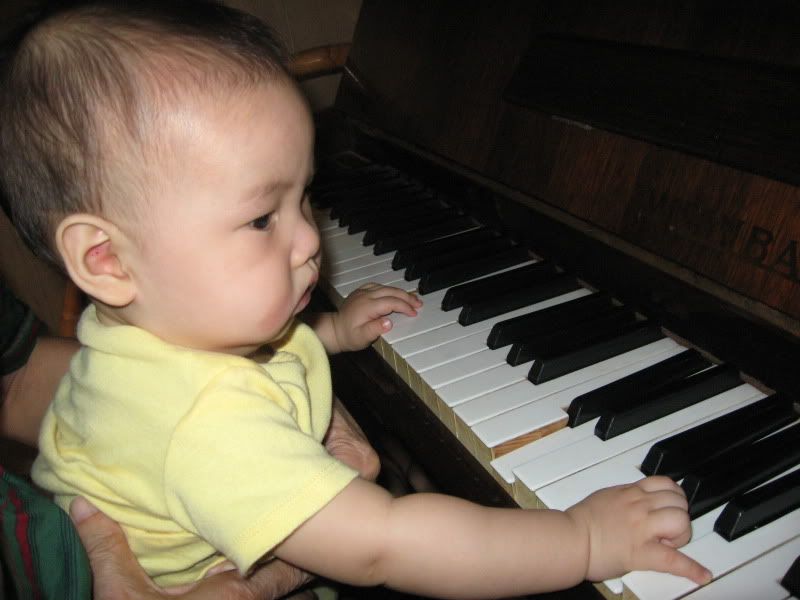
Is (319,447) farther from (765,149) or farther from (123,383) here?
(765,149)

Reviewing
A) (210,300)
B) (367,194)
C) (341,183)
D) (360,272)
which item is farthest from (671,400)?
(341,183)

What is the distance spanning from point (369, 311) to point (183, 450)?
480 mm

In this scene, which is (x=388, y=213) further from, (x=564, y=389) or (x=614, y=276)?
(x=564, y=389)

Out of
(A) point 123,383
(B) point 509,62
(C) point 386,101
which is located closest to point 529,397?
(A) point 123,383

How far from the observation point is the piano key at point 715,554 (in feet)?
2.05

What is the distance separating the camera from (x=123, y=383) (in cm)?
77

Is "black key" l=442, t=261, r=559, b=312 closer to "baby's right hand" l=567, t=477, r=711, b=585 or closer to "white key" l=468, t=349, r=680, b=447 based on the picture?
"white key" l=468, t=349, r=680, b=447

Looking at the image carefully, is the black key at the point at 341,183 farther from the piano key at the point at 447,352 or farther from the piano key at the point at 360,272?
the piano key at the point at 447,352

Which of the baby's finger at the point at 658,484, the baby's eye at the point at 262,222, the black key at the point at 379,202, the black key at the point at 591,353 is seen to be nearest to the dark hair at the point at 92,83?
the baby's eye at the point at 262,222

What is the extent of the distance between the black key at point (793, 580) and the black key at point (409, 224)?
91cm

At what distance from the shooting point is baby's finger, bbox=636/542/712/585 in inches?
24.4

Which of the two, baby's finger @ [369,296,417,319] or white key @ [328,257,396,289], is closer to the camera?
baby's finger @ [369,296,417,319]

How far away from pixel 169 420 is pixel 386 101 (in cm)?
102

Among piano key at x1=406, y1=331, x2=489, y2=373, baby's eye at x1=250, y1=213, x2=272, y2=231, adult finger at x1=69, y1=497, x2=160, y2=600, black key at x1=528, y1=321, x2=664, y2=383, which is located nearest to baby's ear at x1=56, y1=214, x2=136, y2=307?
baby's eye at x1=250, y1=213, x2=272, y2=231
